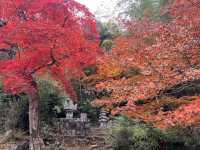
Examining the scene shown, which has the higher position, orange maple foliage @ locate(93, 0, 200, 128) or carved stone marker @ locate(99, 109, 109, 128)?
orange maple foliage @ locate(93, 0, 200, 128)

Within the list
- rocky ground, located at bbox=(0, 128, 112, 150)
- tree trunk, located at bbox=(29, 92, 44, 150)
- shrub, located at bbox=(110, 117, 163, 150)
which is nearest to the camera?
shrub, located at bbox=(110, 117, 163, 150)

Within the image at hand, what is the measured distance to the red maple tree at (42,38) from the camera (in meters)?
13.0

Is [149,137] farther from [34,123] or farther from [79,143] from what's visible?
[34,123]

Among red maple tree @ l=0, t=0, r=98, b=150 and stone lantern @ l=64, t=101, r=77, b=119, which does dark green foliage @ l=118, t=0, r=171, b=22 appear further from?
red maple tree @ l=0, t=0, r=98, b=150

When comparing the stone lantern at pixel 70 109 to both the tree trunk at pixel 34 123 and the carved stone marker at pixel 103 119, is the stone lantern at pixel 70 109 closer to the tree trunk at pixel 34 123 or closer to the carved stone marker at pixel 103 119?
the carved stone marker at pixel 103 119

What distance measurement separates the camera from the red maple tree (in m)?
13.0

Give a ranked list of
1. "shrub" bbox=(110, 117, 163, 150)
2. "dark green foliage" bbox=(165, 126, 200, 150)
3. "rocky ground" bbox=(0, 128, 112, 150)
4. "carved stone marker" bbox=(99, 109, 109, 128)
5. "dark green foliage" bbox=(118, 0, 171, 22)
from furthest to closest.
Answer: "dark green foliage" bbox=(118, 0, 171, 22)
"carved stone marker" bbox=(99, 109, 109, 128)
"rocky ground" bbox=(0, 128, 112, 150)
"shrub" bbox=(110, 117, 163, 150)
"dark green foliage" bbox=(165, 126, 200, 150)

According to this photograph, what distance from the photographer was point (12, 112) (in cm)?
1669

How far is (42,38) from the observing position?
13.0 m

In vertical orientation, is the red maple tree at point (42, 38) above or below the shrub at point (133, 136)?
above

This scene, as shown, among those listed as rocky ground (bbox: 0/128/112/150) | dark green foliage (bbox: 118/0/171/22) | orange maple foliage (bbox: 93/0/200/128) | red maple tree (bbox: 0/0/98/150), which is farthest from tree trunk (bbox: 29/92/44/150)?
dark green foliage (bbox: 118/0/171/22)

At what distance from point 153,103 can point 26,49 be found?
4.72m

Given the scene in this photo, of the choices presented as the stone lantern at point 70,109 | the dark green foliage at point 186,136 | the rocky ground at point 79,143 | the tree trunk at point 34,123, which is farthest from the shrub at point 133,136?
the stone lantern at point 70,109

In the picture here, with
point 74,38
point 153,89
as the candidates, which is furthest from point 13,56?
point 153,89
